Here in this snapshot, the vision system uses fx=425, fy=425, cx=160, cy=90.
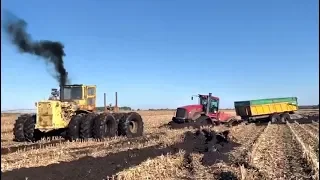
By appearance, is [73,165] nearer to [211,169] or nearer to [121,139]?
[211,169]

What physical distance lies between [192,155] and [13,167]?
236 inches

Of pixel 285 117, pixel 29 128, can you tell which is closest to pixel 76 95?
pixel 29 128

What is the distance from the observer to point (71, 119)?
21.2 meters

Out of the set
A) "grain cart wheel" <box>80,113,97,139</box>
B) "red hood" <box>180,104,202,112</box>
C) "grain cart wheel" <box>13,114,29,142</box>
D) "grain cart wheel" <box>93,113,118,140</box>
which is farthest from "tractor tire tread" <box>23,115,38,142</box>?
"red hood" <box>180,104,202,112</box>

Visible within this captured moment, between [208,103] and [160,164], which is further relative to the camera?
[208,103]

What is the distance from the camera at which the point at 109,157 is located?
14484 mm

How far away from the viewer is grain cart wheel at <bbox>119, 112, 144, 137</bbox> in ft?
76.5

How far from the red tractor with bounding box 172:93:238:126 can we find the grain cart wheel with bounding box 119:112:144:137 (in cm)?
609

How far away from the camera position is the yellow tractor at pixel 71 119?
20.5 metres

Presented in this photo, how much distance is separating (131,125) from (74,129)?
186 inches

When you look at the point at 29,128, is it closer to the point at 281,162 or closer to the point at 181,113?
the point at 181,113

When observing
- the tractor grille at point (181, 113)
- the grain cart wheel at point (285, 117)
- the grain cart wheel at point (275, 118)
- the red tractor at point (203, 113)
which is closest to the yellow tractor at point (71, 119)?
the tractor grille at point (181, 113)

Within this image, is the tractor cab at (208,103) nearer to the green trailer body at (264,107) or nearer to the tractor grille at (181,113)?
the tractor grille at (181,113)

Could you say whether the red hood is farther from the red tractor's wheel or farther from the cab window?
the cab window
